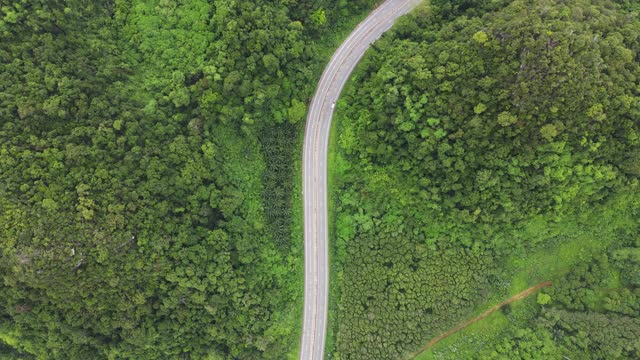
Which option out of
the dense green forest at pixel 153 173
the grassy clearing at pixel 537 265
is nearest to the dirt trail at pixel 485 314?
the grassy clearing at pixel 537 265

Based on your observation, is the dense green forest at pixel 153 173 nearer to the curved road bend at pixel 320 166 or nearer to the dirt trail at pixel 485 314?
the curved road bend at pixel 320 166

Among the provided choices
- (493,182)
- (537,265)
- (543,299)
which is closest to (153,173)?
(493,182)

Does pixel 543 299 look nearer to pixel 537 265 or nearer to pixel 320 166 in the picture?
pixel 537 265

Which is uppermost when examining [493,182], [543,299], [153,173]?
[153,173]

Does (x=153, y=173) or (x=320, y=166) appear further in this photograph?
(x=320, y=166)

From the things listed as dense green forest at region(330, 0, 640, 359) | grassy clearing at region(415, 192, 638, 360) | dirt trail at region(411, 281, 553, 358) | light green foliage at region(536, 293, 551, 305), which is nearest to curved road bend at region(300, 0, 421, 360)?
dense green forest at region(330, 0, 640, 359)

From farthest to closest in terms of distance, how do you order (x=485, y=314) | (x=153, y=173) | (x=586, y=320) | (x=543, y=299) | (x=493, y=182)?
(x=485, y=314) < (x=543, y=299) < (x=586, y=320) < (x=493, y=182) < (x=153, y=173)

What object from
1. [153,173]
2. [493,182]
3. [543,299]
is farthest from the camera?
[543,299]

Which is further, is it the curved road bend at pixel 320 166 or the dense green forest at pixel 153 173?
the curved road bend at pixel 320 166
